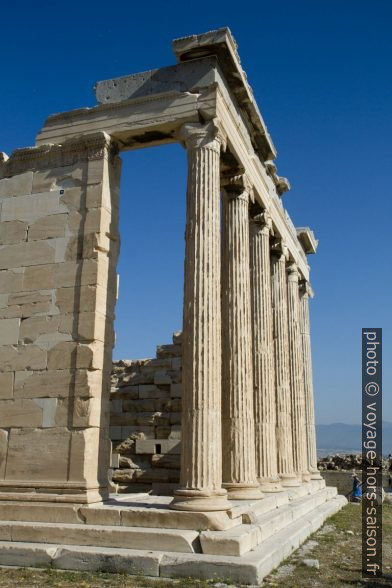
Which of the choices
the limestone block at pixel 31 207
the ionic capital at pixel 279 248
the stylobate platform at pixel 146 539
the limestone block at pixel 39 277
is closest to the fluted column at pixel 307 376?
the ionic capital at pixel 279 248

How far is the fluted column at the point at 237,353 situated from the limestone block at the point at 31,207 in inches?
182

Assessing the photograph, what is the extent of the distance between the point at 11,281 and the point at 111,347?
2993mm

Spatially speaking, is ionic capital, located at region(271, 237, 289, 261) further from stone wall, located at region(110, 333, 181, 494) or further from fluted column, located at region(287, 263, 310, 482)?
stone wall, located at region(110, 333, 181, 494)

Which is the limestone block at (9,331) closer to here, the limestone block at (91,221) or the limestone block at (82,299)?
the limestone block at (82,299)

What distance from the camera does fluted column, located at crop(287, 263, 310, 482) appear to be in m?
22.7

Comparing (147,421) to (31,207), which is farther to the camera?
(147,421)

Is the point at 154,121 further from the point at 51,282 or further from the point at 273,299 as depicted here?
the point at 273,299

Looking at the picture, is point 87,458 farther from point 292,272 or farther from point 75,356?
point 292,272

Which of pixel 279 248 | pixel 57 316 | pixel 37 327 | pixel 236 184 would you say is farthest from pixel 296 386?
pixel 37 327

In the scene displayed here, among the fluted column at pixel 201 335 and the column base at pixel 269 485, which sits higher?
the fluted column at pixel 201 335

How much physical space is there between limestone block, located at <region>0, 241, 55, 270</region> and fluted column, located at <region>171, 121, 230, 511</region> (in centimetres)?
346

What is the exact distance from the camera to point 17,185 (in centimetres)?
1542

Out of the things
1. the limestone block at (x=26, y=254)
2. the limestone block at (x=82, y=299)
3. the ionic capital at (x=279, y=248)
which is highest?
the ionic capital at (x=279, y=248)

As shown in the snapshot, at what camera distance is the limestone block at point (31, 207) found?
581 inches
